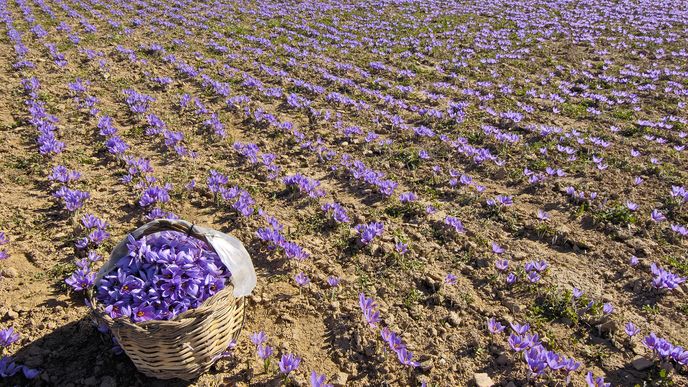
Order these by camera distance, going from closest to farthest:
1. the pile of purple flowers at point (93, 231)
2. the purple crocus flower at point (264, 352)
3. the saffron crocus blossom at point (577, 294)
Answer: the purple crocus flower at point (264, 352)
the saffron crocus blossom at point (577, 294)
the pile of purple flowers at point (93, 231)

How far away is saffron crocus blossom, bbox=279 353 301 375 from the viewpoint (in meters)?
3.72

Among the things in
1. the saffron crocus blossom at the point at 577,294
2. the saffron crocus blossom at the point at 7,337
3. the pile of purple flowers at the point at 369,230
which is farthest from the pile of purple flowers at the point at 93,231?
the saffron crocus blossom at the point at 577,294

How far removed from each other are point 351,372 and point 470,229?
114 inches

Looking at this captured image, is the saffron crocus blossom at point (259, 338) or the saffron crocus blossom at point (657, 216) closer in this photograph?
the saffron crocus blossom at point (259, 338)

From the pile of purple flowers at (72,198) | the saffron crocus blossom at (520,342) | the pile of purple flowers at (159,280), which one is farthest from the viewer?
the pile of purple flowers at (72,198)

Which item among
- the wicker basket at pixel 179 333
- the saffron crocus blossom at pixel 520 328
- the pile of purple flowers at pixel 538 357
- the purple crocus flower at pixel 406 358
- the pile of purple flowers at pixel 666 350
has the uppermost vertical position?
the wicker basket at pixel 179 333

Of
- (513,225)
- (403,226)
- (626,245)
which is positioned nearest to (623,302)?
(626,245)

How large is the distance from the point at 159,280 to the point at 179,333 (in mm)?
529

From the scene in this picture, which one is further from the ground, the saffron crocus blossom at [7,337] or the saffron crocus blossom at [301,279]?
the saffron crocus blossom at [7,337]

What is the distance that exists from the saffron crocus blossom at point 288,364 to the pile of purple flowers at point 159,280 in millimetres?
857

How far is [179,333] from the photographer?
312 centimetres

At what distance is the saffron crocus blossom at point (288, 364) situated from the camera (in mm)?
3719

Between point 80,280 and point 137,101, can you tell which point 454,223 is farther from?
point 137,101

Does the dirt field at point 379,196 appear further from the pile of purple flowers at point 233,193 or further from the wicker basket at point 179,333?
the wicker basket at point 179,333
